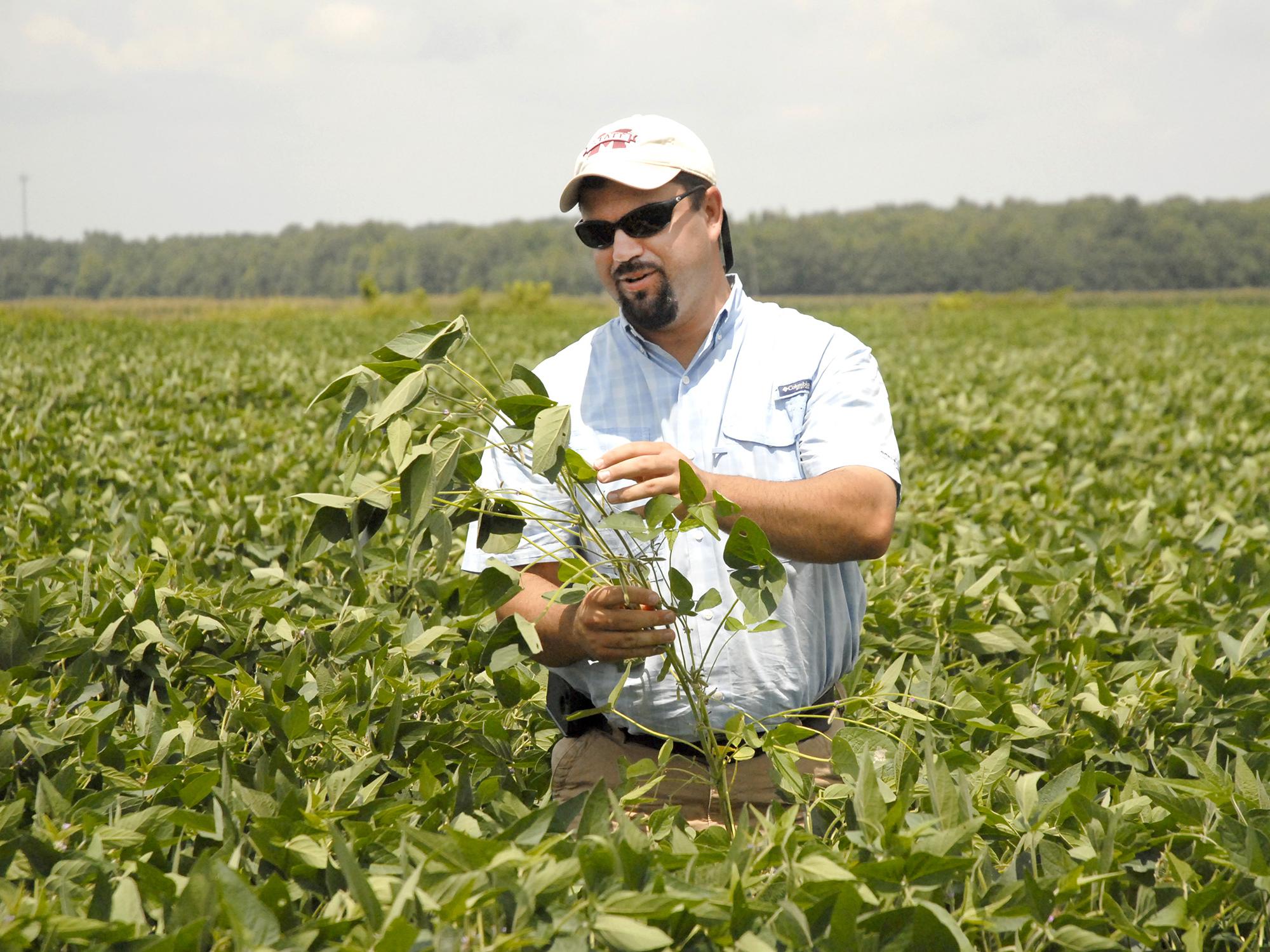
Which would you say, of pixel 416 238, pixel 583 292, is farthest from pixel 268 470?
pixel 416 238

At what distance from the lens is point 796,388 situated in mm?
2297

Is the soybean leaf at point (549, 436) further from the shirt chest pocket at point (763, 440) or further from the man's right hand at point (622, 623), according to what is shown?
the shirt chest pocket at point (763, 440)

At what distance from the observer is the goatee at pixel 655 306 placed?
2.33 meters

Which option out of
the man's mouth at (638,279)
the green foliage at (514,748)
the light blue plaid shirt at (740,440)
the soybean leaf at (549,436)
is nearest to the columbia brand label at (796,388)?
the light blue plaid shirt at (740,440)

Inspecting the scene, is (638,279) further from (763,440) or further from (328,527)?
(328,527)

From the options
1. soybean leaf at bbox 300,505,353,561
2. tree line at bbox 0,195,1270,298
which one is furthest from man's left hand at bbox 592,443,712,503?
tree line at bbox 0,195,1270,298

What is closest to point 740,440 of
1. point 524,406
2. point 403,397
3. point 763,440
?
point 763,440

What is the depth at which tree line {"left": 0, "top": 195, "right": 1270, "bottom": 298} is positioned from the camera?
101125 mm

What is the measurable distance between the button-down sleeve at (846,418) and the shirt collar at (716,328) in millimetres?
245

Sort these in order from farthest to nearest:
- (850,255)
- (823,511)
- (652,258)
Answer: (850,255), (652,258), (823,511)

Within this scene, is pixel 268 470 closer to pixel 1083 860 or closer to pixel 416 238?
pixel 1083 860

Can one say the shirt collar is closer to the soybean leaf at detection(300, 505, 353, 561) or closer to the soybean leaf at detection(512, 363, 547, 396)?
the soybean leaf at detection(512, 363, 547, 396)

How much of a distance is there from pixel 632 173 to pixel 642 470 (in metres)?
0.86

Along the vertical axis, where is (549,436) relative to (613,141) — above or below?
below
